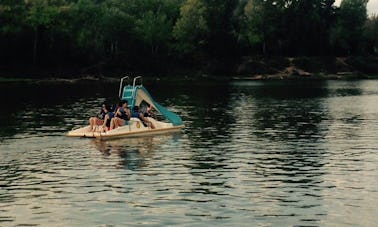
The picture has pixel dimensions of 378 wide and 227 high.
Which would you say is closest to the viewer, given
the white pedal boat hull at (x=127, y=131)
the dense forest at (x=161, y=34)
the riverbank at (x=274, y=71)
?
the white pedal boat hull at (x=127, y=131)

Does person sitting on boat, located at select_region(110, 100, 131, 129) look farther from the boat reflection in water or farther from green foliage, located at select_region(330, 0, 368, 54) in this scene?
green foliage, located at select_region(330, 0, 368, 54)

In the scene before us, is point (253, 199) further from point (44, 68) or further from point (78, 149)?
point (44, 68)

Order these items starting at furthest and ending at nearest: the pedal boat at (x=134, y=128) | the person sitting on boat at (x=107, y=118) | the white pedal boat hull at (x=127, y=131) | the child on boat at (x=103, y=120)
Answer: the child on boat at (x=103, y=120) < the person sitting on boat at (x=107, y=118) < the pedal boat at (x=134, y=128) < the white pedal boat hull at (x=127, y=131)

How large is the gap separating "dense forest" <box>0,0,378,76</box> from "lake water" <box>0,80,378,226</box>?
A: 9210cm

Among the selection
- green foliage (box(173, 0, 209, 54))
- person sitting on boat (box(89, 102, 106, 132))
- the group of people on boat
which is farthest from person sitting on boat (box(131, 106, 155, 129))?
green foliage (box(173, 0, 209, 54))

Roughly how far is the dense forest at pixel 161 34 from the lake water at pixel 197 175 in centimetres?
9210

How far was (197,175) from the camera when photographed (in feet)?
97.9

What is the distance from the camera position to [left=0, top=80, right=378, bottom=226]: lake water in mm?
22578

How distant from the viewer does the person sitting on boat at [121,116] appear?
1658 inches

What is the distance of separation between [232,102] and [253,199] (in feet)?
188

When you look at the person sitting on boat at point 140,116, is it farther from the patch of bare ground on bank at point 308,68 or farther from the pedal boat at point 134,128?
the patch of bare ground on bank at point 308,68

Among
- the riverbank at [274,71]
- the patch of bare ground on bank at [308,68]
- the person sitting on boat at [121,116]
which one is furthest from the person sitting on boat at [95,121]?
the patch of bare ground on bank at [308,68]

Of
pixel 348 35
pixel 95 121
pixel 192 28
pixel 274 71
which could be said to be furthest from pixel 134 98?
pixel 348 35

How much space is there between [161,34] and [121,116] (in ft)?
437
